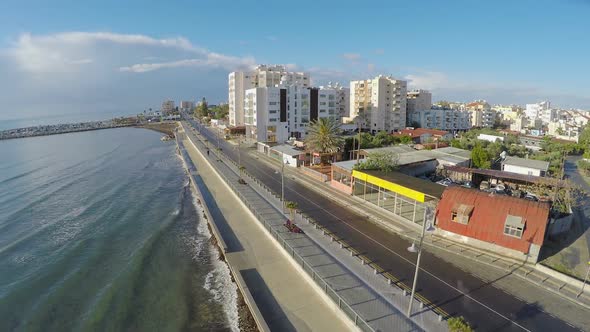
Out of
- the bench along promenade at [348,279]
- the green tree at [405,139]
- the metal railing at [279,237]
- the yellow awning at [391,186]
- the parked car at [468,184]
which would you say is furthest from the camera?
the green tree at [405,139]

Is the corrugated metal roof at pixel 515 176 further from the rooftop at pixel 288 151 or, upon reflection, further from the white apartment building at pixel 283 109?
the white apartment building at pixel 283 109

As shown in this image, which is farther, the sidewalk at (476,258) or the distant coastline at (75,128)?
the distant coastline at (75,128)

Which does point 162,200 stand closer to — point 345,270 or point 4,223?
point 4,223

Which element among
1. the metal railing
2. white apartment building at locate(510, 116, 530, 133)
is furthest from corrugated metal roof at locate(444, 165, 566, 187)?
white apartment building at locate(510, 116, 530, 133)

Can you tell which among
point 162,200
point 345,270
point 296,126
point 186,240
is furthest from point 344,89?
point 345,270

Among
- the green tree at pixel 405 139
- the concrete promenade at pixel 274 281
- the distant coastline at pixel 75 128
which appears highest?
the distant coastline at pixel 75 128

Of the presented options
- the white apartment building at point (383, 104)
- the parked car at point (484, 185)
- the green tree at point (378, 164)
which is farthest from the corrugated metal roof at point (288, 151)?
the white apartment building at point (383, 104)

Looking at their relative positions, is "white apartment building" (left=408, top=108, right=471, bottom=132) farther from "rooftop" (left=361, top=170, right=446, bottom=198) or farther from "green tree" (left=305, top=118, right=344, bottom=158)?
"rooftop" (left=361, top=170, right=446, bottom=198)

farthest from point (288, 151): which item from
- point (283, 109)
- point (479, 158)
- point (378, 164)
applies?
point (479, 158)
